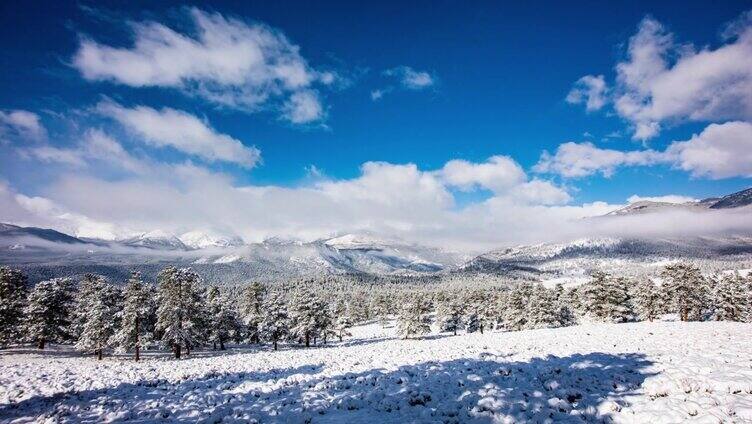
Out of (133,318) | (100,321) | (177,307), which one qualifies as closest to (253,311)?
(177,307)

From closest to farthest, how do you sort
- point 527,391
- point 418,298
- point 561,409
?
point 561,409 → point 527,391 → point 418,298

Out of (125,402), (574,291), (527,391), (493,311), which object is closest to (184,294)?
(125,402)

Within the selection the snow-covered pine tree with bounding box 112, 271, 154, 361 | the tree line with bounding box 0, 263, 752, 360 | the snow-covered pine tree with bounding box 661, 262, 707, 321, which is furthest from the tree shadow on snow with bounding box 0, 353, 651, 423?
the snow-covered pine tree with bounding box 661, 262, 707, 321

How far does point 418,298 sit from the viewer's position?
3019 inches

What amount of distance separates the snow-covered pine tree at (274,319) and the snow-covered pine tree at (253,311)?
1197mm

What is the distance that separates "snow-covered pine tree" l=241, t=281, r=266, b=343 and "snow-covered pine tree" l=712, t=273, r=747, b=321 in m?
85.1

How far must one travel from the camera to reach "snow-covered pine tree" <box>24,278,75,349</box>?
5172cm

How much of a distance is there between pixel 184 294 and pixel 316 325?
2546 cm

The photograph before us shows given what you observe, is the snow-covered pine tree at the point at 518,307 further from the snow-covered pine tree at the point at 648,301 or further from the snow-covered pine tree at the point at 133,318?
the snow-covered pine tree at the point at 133,318

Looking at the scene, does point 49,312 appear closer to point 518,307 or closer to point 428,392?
point 428,392

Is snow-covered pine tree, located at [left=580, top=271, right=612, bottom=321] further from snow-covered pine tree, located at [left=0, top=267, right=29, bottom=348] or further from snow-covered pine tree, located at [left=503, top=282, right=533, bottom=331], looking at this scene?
snow-covered pine tree, located at [left=0, top=267, right=29, bottom=348]

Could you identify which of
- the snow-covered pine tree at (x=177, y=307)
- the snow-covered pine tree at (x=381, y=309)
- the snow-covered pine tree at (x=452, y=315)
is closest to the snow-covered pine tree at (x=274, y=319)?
the snow-covered pine tree at (x=177, y=307)

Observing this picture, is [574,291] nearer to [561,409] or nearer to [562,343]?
[562,343]

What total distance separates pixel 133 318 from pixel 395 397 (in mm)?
44111
